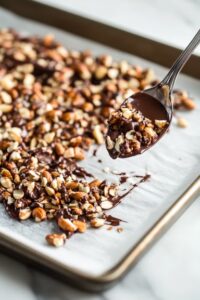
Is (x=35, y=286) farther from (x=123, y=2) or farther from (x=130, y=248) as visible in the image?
(x=123, y=2)

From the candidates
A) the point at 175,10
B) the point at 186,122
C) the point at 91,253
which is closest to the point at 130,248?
the point at 91,253

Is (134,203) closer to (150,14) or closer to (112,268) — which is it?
(112,268)

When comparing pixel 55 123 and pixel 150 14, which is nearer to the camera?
pixel 55 123

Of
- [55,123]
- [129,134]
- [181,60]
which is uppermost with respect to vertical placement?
[181,60]

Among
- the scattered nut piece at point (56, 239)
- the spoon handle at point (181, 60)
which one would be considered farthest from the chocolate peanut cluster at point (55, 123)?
the spoon handle at point (181, 60)

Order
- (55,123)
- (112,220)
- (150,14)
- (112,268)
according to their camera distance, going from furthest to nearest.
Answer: (150,14)
(55,123)
(112,220)
(112,268)

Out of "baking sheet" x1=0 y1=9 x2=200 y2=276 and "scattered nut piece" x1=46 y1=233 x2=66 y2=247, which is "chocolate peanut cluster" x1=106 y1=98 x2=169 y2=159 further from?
"scattered nut piece" x1=46 y1=233 x2=66 y2=247

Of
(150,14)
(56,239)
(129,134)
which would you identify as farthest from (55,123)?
(150,14)

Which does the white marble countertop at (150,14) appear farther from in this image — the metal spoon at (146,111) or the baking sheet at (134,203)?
the metal spoon at (146,111)
